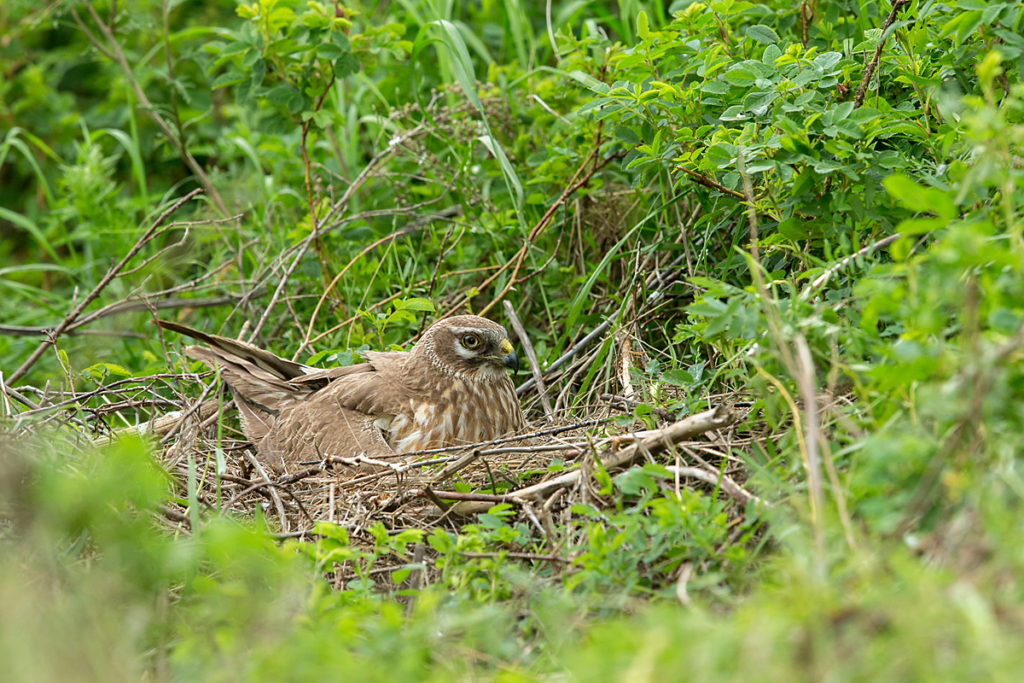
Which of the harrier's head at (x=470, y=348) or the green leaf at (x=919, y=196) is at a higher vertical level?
the green leaf at (x=919, y=196)

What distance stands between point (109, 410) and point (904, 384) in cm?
331

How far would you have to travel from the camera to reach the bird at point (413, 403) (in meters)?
4.69

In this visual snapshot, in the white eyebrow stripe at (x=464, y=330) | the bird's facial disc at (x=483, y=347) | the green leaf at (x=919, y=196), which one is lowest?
the bird's facial disc at (x=483, y=347)

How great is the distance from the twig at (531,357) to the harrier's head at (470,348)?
0.71 ft

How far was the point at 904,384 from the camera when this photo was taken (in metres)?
2.70

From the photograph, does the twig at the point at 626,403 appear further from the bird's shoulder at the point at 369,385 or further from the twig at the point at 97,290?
the twig at the point at 97,290

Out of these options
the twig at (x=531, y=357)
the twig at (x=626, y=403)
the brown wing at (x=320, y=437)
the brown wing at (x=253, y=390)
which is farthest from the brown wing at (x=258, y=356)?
the twig at (x=626, y=403)

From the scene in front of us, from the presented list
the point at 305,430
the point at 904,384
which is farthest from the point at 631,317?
the point at 904,384

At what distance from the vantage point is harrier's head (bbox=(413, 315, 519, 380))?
15.6 feet

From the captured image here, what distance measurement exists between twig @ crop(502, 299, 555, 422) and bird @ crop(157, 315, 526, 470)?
13 cm

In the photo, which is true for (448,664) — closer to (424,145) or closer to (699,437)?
(699,437)

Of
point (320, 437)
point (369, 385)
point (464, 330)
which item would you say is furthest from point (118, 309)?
point (464, 330)

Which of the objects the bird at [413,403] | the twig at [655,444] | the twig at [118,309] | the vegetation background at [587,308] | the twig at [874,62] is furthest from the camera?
the twig at [118,309]

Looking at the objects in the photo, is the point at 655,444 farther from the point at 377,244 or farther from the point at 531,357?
the point at 377,244
